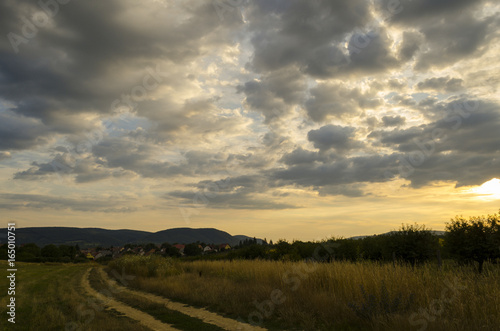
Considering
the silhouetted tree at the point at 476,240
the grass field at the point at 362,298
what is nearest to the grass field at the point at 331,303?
the grass field at the point at 362,298

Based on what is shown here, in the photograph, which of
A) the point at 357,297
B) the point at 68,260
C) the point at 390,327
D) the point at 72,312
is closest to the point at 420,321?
the point at 390,327

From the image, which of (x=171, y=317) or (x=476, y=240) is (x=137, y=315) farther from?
(x=476, y=240)

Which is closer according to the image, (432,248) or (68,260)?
(432,248)

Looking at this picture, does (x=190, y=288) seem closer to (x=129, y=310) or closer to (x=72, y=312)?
(x=129, y=310)

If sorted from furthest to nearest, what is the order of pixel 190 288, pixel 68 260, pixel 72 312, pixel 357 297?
pixel 68 260 → pixel 190 288 → pixel 72 312 → pixel 357 297

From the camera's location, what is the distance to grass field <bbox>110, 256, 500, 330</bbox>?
7773mm

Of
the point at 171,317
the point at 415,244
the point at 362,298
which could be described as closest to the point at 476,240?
the point at 415,244

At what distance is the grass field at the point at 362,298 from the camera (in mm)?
7773

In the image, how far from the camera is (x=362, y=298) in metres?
10.5

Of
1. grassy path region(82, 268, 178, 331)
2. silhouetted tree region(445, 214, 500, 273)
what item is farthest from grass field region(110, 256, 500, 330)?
silhouetted tree region(445, 214, 500, 273)

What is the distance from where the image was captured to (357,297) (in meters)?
10.7

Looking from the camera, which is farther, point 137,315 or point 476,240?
point 476,240

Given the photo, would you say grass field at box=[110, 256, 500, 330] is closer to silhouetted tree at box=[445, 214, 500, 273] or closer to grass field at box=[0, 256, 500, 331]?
grass field at box=[0, 256, 500, 331]

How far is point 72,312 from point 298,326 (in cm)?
885
